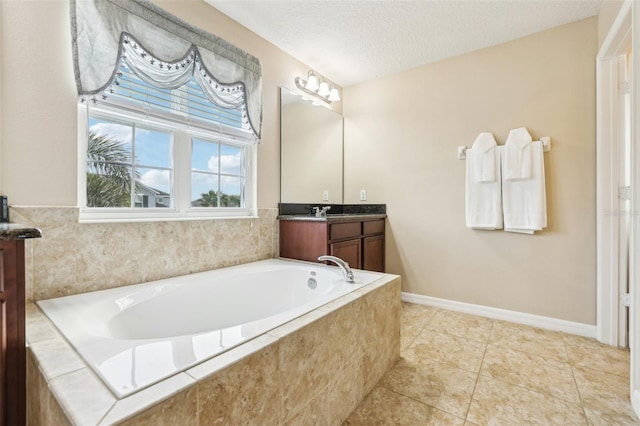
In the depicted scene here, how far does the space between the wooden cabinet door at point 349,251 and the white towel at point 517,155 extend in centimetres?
136

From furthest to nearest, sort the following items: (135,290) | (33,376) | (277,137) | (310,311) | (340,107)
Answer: (340,107) < (277,137) < (135,290) < (310,311) < (33,376)

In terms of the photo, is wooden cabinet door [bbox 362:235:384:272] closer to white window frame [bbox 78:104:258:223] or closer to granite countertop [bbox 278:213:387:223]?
granite countertop [bbox 278:213:387:223]

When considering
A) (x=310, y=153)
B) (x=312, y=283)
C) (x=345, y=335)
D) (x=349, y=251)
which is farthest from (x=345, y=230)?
(x=345, y=335)

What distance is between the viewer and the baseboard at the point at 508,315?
2229 mm

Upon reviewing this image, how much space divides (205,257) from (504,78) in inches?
111

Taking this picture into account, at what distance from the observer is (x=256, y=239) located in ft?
7.86

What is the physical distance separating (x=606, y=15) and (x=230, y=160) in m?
2.81

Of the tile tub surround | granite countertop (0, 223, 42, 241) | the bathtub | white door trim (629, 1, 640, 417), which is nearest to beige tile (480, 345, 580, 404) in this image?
white door trim (629, 1, 640, 417)

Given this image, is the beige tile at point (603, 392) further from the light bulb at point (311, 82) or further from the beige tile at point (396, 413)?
the light bulb at point (311, 82)

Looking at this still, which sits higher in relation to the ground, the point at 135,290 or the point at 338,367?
the point at 135,290

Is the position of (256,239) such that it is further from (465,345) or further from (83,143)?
(465,345)

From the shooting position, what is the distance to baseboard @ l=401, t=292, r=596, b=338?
223 centimetres

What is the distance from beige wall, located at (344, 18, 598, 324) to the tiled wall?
1.68 meters

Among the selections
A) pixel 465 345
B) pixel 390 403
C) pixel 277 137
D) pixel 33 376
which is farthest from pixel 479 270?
pixel 33 376
